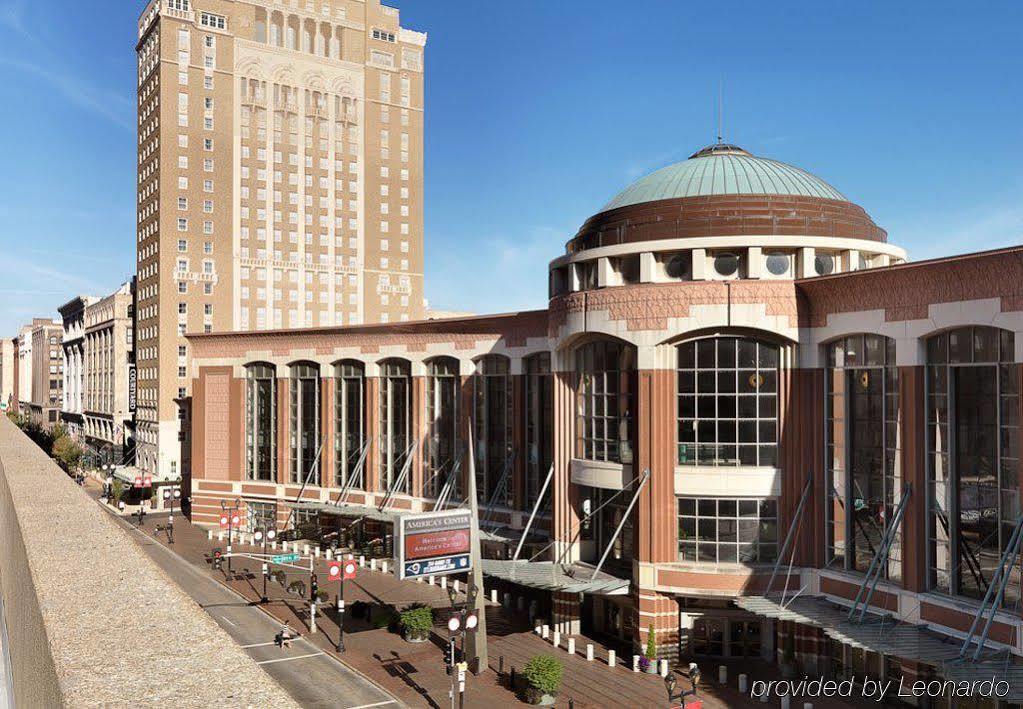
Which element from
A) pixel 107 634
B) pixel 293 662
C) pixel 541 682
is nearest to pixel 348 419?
pixel 293 662

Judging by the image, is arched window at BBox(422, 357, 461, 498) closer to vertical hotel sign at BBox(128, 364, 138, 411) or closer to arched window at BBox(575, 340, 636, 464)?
arched window at BBox(575, 340, 636, 464)

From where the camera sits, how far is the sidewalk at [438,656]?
104 ft

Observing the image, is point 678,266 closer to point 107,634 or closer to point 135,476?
point 107,634

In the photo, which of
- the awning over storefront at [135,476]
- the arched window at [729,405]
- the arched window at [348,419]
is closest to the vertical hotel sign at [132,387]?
the awning over storefront at [135,476]

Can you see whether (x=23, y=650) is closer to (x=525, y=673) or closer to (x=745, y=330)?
(x=525, y=673)

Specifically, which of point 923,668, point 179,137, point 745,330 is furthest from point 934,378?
point 179,137

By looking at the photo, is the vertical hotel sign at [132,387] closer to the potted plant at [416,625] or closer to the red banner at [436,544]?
the potted plant at [416,625]

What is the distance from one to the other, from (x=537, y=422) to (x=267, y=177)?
69.3 metres

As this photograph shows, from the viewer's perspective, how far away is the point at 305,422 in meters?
63.4

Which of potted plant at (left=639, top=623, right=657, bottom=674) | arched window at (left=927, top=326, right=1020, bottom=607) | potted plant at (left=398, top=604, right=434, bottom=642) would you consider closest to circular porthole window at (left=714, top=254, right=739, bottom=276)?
arched window at (left=927, top=326, right=1020, bottom=607)

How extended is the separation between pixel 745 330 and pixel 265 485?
4301cm

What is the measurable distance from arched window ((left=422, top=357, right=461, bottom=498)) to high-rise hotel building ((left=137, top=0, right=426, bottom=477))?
4817cm

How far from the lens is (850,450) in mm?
33469

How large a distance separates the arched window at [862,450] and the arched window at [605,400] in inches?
336
